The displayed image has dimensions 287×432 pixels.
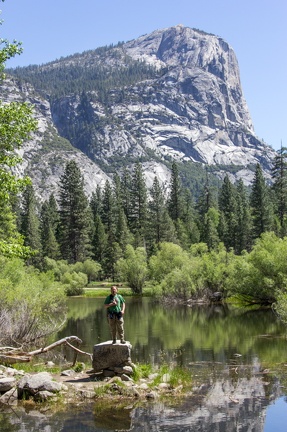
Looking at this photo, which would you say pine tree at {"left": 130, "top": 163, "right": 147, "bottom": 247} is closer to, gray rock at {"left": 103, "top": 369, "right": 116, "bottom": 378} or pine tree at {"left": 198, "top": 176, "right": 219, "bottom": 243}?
pine tree at {"left": 198, "top": 176, "right": 219, "bottom": 243}

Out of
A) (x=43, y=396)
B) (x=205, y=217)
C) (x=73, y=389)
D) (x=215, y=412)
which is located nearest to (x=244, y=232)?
(x=205, y=217)

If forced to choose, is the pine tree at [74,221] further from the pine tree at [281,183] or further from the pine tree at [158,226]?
the pine tree at [281,183]

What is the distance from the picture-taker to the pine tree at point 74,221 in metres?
83.7

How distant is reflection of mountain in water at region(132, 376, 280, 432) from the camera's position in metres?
12.9

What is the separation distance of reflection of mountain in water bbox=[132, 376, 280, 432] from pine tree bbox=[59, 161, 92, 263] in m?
67.1

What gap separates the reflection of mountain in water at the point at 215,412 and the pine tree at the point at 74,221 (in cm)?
6709

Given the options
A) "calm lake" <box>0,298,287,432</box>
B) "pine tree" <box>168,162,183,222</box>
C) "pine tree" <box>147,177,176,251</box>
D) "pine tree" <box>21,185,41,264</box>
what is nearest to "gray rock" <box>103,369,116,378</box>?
"calm lake" <box>0,298,287,432</box>

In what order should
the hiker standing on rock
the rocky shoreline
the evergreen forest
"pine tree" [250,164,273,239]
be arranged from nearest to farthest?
the rocky shoreline → the hiker standing on rock → the evergreen forest → "pine tree" [250,164,273,239]

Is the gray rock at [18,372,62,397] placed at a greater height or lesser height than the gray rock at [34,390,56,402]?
greater

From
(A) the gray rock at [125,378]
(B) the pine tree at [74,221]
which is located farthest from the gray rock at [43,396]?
(B) the pine tree at [74,221]

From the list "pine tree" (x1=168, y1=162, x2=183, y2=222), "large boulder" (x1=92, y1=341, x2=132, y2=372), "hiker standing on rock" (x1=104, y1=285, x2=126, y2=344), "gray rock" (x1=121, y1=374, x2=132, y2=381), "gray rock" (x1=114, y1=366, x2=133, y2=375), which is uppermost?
"pine tree" (x1=168, y1=162, x2=183, y2=222)

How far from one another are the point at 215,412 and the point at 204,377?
14.8 feet

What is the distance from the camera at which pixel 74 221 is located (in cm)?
8494

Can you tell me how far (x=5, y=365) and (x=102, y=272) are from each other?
64.1 meters
